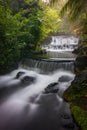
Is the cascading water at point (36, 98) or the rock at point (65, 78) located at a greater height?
the rock at point (65, 78)

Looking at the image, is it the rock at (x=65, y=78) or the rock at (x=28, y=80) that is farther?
the rock at (x=28, y=80)

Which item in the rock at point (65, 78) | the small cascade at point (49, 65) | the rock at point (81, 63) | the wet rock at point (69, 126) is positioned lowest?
the wet rock at point (69, 126)

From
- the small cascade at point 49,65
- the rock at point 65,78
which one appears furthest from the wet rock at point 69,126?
the small cascade at point 49,65

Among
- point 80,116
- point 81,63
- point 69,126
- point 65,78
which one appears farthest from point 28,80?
point 69,126

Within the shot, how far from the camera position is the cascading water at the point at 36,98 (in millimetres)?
6914

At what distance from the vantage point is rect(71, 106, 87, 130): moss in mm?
6355

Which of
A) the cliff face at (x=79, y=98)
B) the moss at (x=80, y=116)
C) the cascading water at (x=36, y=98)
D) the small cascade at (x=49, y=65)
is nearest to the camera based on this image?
the moss at (x=80, y=116)

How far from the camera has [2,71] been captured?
12922 millimetres

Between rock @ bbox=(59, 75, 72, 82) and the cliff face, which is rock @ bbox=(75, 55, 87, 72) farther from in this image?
the cliff face

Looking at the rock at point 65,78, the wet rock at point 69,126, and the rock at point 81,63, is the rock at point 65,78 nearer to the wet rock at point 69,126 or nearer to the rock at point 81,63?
the rock at point 81,63

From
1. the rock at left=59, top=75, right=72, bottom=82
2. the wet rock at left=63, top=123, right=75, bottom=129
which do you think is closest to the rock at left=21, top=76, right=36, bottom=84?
the rock at left=59, top=75, right=72, bottom=82

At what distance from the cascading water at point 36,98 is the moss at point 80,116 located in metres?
0.20

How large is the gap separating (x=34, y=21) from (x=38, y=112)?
8.63 meters

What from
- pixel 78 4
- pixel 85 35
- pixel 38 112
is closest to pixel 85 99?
pixel 38 112
